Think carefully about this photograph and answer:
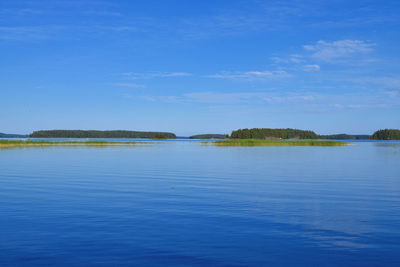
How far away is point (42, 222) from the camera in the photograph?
14984 mm

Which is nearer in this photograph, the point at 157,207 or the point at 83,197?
the point at 157,207

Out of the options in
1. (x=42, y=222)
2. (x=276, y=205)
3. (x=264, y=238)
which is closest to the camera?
(x=264, y=238)

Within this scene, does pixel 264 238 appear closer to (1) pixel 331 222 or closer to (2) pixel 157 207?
(1) pixel 331 222

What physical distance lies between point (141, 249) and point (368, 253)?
275 inches

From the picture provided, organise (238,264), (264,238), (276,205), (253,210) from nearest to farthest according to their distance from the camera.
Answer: (238,264) → (264,238) → (253,210) → (276,205)

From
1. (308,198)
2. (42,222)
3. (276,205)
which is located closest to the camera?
(42,222)

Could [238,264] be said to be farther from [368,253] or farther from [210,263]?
[368,253]

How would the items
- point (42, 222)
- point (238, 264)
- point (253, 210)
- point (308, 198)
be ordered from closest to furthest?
point (238, 264)
point (42, 222)
point (253, 210)
point (308, 198)

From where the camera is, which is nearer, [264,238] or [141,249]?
[141,249]

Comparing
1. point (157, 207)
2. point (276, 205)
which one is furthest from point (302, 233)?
point (157, 207)

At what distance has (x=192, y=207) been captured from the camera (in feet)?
60.2

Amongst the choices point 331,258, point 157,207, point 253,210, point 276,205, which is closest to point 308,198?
point 276,205

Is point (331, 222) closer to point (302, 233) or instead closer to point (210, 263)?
point (302, 233)

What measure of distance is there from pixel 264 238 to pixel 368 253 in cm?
328
